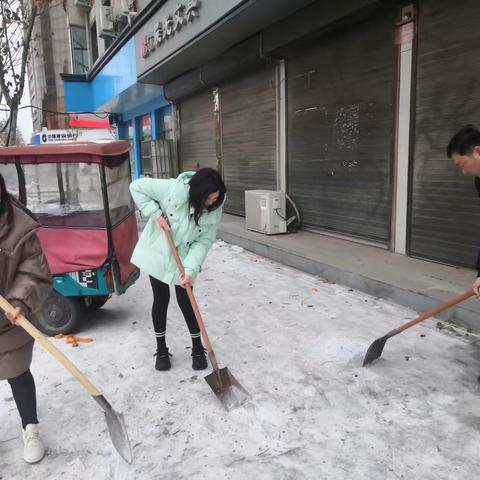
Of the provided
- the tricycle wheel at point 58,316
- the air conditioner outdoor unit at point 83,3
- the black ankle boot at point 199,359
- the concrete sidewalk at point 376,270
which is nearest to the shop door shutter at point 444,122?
the concrete sidewalk at point 376,270

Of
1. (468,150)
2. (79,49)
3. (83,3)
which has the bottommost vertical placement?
(468,150)

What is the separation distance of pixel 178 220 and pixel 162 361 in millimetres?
1105

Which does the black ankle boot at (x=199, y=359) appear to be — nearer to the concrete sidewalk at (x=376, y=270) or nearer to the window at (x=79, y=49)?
the concrete sidewalk at (x=376, y=270)

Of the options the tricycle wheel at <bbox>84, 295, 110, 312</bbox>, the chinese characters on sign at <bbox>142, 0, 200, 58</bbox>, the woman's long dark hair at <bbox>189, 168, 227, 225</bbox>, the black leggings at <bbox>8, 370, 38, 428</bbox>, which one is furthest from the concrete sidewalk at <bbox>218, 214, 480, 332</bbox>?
the chinese characters on sign at <bbox>142, 0, 200, 58</bbox>

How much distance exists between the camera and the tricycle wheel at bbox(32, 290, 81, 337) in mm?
4199

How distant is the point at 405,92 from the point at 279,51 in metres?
2.97

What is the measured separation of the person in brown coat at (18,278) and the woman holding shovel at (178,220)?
1.03 metres

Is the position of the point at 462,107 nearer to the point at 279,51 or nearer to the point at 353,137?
the point at 353,137

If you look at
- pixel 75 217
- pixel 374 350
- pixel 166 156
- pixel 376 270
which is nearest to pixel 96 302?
pixel 75 217

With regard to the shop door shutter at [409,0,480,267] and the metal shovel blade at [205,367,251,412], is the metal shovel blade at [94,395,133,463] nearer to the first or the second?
the metal shovel blade at [205,367,251,412]

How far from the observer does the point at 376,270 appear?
5379 millimetres

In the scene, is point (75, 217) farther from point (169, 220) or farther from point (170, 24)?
point (170, 24)

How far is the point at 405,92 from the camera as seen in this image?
573 centimetres

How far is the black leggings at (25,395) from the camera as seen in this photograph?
2.48 m
